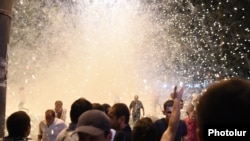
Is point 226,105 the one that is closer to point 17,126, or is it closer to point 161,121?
point 17,126

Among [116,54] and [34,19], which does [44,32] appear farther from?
[116,54]

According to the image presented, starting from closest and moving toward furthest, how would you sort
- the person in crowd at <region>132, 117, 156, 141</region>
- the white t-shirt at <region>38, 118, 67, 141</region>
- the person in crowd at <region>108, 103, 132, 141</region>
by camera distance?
the person in crowd at <region>132, 117, 156, 141</region> < the person in crowd at <region>108, 103, 132, 141</region> < the white t-shirt at <region>38, 118, 67, 141</region>

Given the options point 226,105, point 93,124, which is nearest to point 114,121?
point 93,124

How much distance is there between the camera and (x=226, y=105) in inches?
62.4

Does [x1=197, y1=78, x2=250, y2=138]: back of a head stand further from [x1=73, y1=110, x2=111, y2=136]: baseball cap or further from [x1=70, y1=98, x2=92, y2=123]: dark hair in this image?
[x1=70, y1=98, x2=92, y2=123]: dark hair

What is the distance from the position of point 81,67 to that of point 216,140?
21279 mm

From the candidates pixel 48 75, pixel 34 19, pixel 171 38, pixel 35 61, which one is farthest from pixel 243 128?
pixel 171 38

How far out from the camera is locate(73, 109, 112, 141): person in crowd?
315 cm

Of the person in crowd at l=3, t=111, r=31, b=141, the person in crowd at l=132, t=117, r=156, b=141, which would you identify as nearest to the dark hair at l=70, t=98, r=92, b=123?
the person in crowd at l=3, t=111, r=31, b=141

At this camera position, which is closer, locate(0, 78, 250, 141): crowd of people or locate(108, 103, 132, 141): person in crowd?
locate(0, 78, 250, 141): crowd of people

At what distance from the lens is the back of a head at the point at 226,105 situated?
158 cm

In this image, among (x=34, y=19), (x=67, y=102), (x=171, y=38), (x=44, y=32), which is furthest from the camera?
(x=171, y=38)

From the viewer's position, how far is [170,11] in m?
33.7

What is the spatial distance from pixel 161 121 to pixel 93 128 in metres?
2.32
